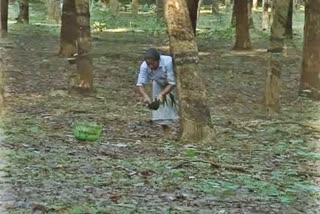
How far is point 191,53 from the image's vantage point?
28.8 ft

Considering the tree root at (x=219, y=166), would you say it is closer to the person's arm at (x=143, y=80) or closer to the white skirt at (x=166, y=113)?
the person's arm at (x=143, y=80)

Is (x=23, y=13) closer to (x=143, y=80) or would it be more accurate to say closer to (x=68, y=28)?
(x=68, y=28)

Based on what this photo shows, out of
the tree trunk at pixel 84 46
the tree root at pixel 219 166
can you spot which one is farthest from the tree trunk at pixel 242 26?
the tree root at pixel 219 166

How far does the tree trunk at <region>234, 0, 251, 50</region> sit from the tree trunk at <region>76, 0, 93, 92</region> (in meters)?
8.74

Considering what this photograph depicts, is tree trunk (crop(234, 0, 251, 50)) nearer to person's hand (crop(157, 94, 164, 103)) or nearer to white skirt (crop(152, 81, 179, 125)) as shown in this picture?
white skirt (crop(152, 81, 179, 125))

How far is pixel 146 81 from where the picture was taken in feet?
32.2

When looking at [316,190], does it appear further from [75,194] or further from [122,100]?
[122,100]

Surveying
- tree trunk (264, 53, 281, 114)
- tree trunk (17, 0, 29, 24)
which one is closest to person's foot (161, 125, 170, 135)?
tree trunk (264, 53, 281, 114)

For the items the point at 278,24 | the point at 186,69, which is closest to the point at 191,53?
the point at 186,69

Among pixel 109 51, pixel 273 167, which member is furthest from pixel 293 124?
pixel 109 51

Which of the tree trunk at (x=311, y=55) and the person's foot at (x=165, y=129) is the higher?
the tree trunk at (x=311, y=55)

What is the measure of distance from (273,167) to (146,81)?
8.28 ft

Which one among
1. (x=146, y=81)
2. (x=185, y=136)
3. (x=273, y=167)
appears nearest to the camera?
(x=273, y=167)

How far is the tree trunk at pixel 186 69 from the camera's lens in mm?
8742
